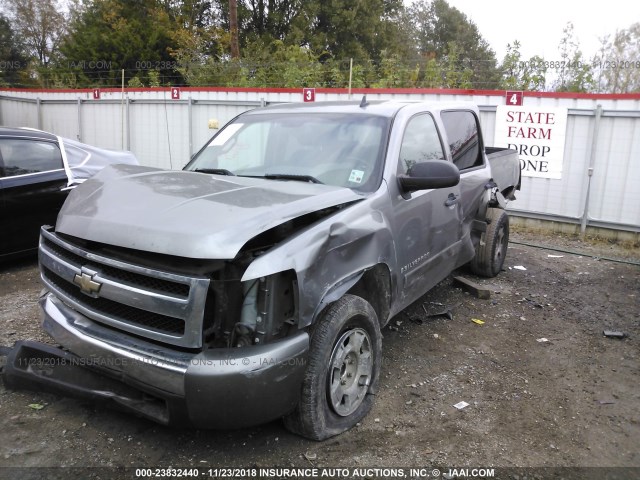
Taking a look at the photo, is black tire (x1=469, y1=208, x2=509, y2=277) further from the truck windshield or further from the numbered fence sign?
the numbered fence sign

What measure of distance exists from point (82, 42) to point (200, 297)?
3010 cm

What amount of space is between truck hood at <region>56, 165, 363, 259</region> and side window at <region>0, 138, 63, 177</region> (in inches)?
120

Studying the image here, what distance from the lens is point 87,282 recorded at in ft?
9.32

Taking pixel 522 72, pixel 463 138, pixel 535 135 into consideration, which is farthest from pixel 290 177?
pixel 522 72

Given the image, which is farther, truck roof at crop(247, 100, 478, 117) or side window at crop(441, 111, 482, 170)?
side window at crop(441, 111, 482, 170)

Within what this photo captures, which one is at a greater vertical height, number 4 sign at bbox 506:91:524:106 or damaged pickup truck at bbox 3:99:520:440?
number 4 sign at bbox 506:91:524:106

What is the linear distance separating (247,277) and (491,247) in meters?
4.24

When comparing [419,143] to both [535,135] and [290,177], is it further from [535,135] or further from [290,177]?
[535,135]

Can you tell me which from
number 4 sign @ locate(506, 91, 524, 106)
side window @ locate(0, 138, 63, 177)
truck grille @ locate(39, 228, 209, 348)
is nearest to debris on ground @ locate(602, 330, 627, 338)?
truck grille @ locate(39, 228, 209, 348)

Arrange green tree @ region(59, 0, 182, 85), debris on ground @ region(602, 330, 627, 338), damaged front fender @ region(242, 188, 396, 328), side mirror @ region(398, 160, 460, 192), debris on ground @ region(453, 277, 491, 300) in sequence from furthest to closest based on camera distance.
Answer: green tree @ region(59, 0, 182, 85)
debris on ground @ region(453, 277, 491, 300)
debris on ground @ region(602, 330, 627, 338)
side mirror @ region(398, 160, 460, 192)
damaged front fender @ region(242, 188, 396, 328)

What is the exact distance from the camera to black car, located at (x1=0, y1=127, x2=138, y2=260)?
582 cm

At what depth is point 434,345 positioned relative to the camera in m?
4.48

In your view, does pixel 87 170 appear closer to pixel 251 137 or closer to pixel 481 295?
pixel 251 137

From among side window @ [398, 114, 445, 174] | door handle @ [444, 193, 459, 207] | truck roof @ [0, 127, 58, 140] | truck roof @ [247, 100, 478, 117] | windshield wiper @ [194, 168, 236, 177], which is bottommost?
door handle @ [444, 193, 459, 207]
